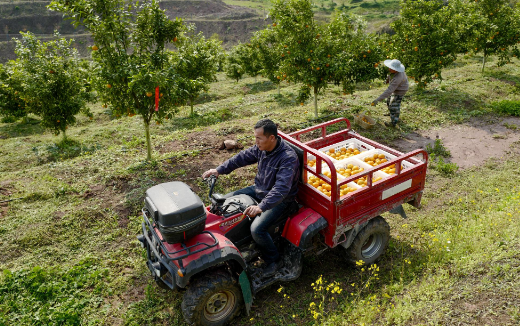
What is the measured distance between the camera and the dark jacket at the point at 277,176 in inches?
187

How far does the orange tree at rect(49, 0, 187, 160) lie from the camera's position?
8352 mm

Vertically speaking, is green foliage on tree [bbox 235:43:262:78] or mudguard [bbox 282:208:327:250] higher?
mudguard [bbox 282:208:327:250]

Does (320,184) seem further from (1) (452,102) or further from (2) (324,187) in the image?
(1) (452,102)

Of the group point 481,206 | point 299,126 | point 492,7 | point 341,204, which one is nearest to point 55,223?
point 341,204

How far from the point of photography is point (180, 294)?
535 cm

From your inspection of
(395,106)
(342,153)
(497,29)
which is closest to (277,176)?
(342,153)

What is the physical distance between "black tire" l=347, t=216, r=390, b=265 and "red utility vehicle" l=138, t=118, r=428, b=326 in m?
0.02

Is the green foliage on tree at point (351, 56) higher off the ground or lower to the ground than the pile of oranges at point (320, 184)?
higher

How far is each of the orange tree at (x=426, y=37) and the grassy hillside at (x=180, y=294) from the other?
3.79 meters

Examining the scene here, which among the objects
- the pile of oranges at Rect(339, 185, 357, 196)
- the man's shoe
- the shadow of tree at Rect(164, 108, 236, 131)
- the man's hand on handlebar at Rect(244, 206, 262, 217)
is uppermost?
the man's hand on handlebar at Rect(244, 206, 262, 217)

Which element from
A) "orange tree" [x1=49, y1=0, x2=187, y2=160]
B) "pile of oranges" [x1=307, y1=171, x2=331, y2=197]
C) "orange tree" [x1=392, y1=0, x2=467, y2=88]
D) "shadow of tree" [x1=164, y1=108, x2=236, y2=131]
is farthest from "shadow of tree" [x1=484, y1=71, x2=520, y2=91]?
"orange tree" [x1=49, y1=0, x2=187, y2=160]

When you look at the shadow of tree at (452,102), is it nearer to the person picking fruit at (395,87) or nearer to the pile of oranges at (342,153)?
the person picking fruit at (395,87)

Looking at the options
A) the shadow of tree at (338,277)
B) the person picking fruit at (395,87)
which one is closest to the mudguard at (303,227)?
the shadow of tree at (338,277)

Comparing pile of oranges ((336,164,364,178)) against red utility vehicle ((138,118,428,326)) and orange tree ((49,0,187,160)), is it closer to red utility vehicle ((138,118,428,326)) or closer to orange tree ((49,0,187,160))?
red utility vehicle ((138,118,428,326))
